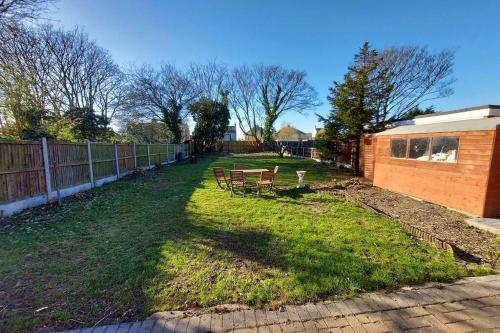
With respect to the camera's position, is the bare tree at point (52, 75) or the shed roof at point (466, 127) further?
the bare tree at point (52, 75)

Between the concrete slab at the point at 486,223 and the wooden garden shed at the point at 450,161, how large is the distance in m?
0.22

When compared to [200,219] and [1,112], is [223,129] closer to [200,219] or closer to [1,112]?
[1,112]

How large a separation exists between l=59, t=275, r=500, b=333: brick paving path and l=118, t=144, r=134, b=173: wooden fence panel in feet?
34.9

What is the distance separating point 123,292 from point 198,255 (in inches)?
44.5

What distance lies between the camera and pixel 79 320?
229 cm

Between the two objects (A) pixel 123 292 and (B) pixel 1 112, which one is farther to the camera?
(B) pixel 1 112

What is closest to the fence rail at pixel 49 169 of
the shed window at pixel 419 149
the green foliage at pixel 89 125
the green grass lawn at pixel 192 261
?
the green grass lawn at pixel 192 261

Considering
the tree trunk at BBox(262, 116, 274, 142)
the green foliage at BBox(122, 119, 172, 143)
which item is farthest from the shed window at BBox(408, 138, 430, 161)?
the tree trunk at BBox(262, 116, 274, 142)

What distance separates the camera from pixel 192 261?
3.39 metres

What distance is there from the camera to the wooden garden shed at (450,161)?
5.46 metres

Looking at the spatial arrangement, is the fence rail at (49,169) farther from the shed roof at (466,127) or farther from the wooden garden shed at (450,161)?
the shed roof at (466,127)

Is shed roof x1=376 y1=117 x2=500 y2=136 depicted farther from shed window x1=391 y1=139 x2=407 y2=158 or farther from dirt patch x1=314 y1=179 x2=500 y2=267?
dirt patch x1=314 y1=179 x2=500 y2=267

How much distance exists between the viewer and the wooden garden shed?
215 inches

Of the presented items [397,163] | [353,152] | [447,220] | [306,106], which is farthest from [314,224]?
[306,106]
